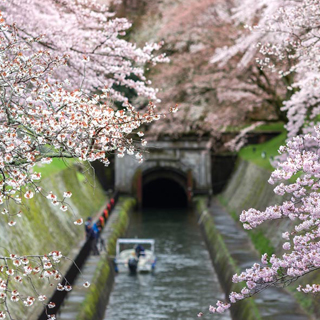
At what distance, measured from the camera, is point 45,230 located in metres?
25.1

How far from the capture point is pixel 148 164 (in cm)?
5284

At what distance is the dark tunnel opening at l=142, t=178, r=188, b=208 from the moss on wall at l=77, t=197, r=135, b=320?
17.7 meters

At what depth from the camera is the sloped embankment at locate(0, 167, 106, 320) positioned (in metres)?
19.3

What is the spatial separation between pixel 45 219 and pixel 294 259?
15441 millimetres

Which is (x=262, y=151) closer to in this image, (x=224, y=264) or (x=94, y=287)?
(x=224, y=264)

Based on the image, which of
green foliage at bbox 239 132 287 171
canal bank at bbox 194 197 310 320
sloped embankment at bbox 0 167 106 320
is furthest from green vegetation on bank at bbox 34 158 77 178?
green foliage at bbox 239 132 287 171

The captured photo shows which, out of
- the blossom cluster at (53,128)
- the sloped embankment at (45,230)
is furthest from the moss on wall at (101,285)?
the blossom cluster at (53,128)

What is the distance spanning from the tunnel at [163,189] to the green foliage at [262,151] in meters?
5.79

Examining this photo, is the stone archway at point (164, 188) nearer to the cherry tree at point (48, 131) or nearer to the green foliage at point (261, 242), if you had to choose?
the green foliage at point (261, 242)

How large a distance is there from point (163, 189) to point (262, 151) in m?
17.3

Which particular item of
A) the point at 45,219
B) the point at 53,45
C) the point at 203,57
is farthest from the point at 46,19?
the point at 203,57

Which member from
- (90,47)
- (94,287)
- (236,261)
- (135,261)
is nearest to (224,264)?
(236,261)

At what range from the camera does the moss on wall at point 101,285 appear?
21.0 meters

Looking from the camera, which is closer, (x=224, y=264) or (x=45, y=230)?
(x=45, y=230)
